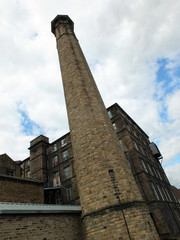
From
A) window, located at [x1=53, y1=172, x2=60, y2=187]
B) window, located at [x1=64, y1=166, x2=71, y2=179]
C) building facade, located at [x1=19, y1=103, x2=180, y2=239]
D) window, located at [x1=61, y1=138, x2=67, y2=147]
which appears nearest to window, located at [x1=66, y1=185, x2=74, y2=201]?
building facade, located at [x1=19, y1=103, x2=180, y2=239]

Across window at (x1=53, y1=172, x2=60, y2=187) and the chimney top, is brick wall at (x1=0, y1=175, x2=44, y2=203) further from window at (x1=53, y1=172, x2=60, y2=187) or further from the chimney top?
the chimney top

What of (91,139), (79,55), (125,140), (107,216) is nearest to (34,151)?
(125,140)

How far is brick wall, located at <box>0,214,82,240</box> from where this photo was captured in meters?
6.11

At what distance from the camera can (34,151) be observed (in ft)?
93.2

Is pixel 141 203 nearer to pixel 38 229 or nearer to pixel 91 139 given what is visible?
pixel 91 139

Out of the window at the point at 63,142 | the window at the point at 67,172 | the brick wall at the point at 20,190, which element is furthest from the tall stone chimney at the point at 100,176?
the window at the point at 63,142

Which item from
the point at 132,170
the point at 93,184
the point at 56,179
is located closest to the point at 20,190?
the point at 93,184

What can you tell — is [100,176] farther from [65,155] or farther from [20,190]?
[65,155]

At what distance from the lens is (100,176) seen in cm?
820

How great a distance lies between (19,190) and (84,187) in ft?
21.3

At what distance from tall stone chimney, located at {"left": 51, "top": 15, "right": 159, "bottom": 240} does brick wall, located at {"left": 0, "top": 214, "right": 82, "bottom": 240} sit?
69cm

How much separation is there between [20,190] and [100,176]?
7417 millimetres

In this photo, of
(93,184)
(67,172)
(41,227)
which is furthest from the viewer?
(67,172)

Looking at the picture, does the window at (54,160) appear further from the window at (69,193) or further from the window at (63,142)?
the window at (69,193)
